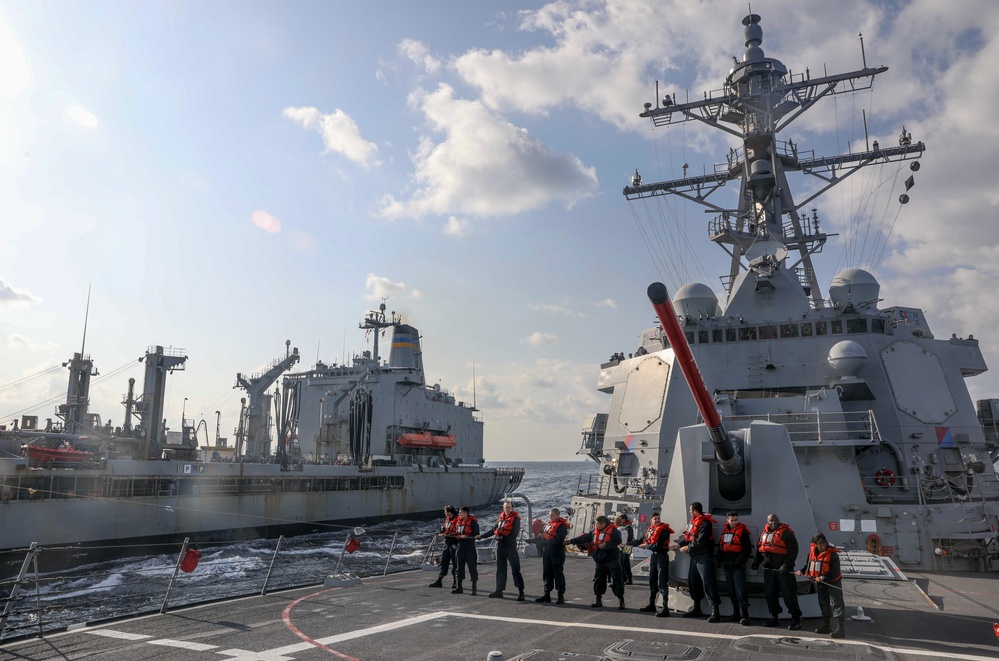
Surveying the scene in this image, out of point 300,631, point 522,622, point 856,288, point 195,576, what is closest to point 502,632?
point 522,622

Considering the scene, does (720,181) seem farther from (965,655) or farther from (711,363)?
(965,655)

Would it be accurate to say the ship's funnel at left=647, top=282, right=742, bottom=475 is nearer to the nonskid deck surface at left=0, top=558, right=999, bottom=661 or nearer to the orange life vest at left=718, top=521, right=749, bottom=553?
the orange life vest at left=718, top=521, right=749, bottom=553

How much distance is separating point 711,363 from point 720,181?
9.57 metres

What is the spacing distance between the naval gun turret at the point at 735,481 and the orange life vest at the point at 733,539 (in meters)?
0.26

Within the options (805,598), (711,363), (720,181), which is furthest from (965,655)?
(720,181)

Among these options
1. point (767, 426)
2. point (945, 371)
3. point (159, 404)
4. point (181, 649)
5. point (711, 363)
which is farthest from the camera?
point (159, 404)

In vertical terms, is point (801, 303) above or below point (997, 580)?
above

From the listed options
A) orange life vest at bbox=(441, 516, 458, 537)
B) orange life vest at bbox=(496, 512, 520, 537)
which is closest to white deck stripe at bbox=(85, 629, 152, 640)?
orange life vest at bbox=(441, 516, 458, 537)

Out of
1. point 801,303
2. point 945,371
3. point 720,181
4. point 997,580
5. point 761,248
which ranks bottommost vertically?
point 997,580

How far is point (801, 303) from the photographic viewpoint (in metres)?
16.9

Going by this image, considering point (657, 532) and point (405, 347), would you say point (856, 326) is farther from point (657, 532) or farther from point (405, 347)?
point (405, 347)

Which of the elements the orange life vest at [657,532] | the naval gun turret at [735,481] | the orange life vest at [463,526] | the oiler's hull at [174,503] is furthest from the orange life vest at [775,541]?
the oiler's hull at [174,503]

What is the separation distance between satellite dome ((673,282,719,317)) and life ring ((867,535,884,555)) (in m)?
7.25

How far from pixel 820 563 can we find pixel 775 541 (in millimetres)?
481
